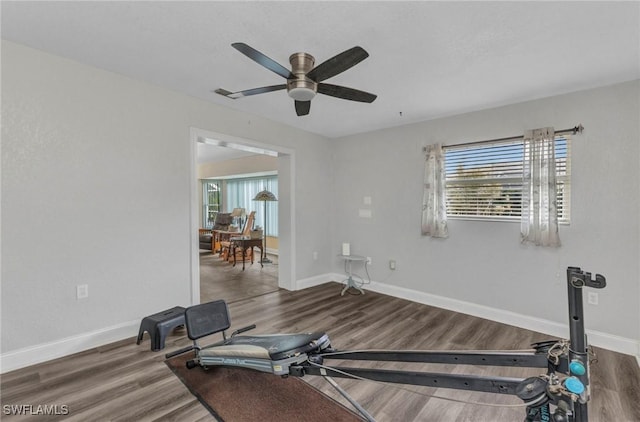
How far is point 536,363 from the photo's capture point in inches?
44.9

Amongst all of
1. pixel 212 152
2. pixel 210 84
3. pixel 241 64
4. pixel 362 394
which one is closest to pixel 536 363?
pixel 362 394

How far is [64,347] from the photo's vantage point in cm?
252

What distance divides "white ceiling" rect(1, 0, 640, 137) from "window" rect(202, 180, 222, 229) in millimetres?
7414

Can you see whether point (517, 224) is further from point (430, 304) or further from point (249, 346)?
point (249, 346)

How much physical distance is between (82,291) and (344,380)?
2403mm

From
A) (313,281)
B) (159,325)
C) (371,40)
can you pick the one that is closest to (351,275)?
(313,281)

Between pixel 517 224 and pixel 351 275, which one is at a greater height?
pixel 517 224

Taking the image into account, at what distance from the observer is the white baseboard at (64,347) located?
2.30m

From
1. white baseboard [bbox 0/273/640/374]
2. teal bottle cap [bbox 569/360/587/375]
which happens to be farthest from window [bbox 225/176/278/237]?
teal bottle cap [bbox 569/360/587/375]

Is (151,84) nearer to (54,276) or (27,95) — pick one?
(27,95)

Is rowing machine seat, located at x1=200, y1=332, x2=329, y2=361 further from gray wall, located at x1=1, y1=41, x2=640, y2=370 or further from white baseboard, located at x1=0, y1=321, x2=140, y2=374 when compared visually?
gray wall, located at x1=1, y1=41, x2=640, y2=370

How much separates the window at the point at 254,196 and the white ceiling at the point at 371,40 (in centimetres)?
518

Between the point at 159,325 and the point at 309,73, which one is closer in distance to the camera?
the point at 309,73

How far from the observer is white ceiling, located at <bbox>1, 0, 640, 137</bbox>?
5.95ft
